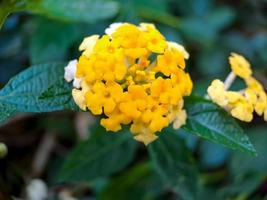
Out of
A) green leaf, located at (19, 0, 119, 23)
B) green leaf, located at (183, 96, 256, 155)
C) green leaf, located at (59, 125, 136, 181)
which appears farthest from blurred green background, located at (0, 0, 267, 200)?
green leaf, located at (183, 96, 256, 155)

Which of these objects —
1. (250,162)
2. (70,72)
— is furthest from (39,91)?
(250,162)

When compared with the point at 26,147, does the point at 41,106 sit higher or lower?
higher

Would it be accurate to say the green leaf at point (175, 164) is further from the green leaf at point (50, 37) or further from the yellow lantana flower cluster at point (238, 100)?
the green leaf at point (50, 37)

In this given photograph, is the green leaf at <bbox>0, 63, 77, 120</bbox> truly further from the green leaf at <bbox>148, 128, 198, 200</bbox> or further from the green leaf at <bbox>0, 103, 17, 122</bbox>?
the green leaf at <bbox>148, 128, 198, 200</bbox>

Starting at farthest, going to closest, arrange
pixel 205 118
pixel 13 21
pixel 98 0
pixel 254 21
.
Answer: pixel 254 21 → pixel 13 21 → pixel 98 0 → pixel 205 118

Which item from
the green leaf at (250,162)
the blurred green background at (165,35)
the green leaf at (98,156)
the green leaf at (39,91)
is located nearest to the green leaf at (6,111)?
the green leaf at (39,91)

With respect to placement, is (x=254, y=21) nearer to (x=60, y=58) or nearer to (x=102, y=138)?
(x=60, y=58)

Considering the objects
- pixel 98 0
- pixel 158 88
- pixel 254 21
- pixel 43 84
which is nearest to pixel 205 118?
pixel 158 88
